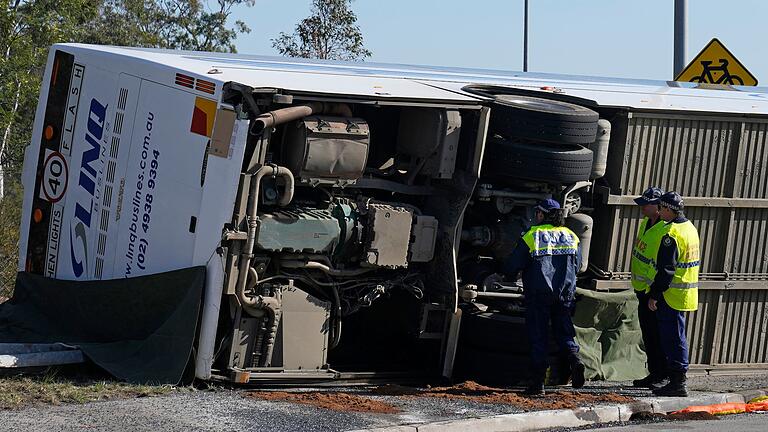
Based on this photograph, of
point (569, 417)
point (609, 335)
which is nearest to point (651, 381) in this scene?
point (609, 335)

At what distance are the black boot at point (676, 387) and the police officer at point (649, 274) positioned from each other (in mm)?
327

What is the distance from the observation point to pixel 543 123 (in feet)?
34.7

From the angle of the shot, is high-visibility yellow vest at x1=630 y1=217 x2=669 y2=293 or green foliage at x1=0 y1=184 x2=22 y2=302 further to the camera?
green foliage at x1=0 y1=184 x2=22 y2=302

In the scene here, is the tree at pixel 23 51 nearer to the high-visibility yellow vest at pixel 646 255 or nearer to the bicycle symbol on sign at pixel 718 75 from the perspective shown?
the bicycle symbol on sign at pixel 718 75

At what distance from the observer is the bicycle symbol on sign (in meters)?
15.8

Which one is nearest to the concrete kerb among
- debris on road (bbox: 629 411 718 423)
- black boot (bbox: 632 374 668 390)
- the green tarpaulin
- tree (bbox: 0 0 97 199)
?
debris on road (bbox: 629 411 718 423)

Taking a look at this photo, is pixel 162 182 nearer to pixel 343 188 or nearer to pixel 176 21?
pixel 343 188

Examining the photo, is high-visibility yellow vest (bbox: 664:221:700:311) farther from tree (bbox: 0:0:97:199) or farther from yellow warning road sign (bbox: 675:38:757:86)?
tree (bbox: 0:0:97:199)

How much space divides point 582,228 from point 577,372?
4.61 feet

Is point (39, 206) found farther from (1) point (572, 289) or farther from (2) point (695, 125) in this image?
(2) point (695, 125)

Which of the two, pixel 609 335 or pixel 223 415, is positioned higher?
pixel 609 335

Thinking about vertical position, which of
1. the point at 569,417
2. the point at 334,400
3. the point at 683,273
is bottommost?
the point at 334,400

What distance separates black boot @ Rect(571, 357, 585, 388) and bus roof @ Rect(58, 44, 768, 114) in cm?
220

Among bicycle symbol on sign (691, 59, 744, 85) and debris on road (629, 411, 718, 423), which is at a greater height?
bicycle symbol on sign (691, 59, 744, 85)
